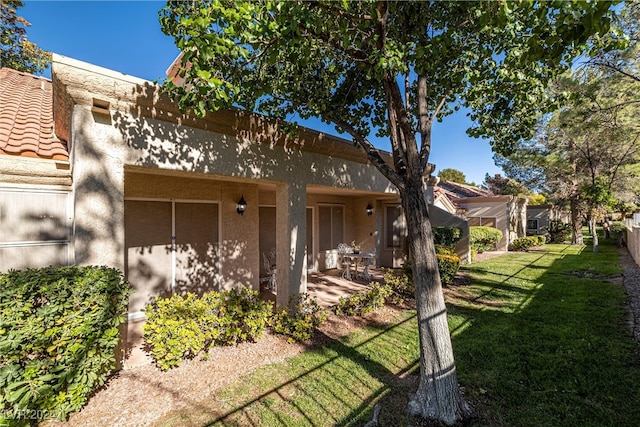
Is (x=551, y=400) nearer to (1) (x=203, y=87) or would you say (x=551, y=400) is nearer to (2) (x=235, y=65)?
(1) (x=203, y=87)

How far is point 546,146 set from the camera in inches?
802

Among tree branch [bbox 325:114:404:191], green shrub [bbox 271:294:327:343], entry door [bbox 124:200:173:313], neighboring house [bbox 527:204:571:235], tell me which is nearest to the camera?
tree branch [bbox 325:114:404:191]

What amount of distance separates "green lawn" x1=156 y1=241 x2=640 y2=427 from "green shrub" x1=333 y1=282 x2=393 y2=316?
2.59ft

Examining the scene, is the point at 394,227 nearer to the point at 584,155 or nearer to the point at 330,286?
the point at 330,286

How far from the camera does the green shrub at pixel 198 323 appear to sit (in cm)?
506

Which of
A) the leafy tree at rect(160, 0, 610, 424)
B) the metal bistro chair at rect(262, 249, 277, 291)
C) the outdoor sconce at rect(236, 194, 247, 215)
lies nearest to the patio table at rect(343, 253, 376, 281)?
the metal bistro chair at rect(262, 249, 277, 291)

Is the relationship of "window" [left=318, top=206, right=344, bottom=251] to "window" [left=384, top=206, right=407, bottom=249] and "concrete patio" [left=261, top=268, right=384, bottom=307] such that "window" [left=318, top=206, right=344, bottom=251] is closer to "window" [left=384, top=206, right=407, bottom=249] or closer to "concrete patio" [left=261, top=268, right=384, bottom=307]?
"concrete patio" [left=261, top=268, right=384, bottom=307]

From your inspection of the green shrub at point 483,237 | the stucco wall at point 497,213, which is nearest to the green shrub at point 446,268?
the green shrub at point 483,237

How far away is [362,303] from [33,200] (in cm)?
728

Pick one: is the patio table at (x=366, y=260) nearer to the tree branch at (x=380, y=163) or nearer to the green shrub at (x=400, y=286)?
Answer: the green shrub at (x=400, y=286)

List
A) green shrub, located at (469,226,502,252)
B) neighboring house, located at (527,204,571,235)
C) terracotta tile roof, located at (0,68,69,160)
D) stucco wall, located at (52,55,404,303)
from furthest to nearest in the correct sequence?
neighboring house, located at (527,204,571,235)
green shrub, located at (469,226,502,252)
terracotta tile roof, located at (0,68,69,160)
stucco wall, located at (52,55,404,303)

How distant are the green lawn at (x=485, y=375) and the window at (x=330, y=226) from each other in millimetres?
6049

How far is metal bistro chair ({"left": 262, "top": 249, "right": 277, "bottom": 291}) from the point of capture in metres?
9.66

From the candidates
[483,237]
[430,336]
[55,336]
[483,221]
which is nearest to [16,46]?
[55,336]
